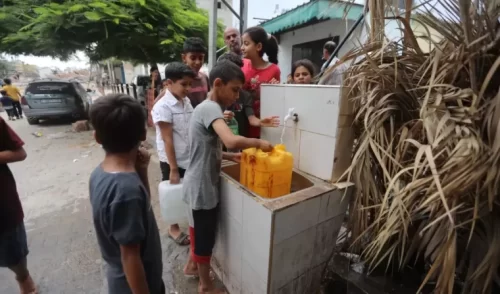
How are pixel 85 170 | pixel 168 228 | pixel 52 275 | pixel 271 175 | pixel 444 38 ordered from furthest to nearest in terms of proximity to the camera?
pixel 85 170, pixel 168 228, pixel 52 275, pixel 271 175, pixel 444 38

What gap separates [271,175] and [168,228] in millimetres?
1900

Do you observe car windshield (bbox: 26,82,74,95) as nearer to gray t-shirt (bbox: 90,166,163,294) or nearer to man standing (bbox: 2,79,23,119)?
man standing (bbox: 2,79,23,119)

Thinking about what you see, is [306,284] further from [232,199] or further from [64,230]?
[64,230]

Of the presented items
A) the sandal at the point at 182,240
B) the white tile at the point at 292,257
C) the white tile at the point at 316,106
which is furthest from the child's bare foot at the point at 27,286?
the white tile at the point at 316,106

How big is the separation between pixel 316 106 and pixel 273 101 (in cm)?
46

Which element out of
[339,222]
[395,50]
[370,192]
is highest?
[395,50]

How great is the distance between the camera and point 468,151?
3.27 feet

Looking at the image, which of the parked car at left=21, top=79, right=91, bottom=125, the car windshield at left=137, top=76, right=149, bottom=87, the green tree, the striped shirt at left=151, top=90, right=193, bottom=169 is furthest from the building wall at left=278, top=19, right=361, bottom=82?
the parked car at left=21, top=79, right=91, bottom=125

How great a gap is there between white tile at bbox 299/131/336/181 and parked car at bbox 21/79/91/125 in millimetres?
9900

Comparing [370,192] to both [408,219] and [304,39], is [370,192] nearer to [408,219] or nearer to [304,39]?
[408,219]

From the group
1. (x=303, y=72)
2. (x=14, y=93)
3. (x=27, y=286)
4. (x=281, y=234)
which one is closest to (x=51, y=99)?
(x=14, y=93)

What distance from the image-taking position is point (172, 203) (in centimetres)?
226

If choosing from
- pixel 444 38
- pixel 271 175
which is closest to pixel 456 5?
pixel 444 38

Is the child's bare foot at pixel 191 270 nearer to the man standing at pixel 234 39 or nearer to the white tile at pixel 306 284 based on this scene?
the white tile at pixel 306 284
